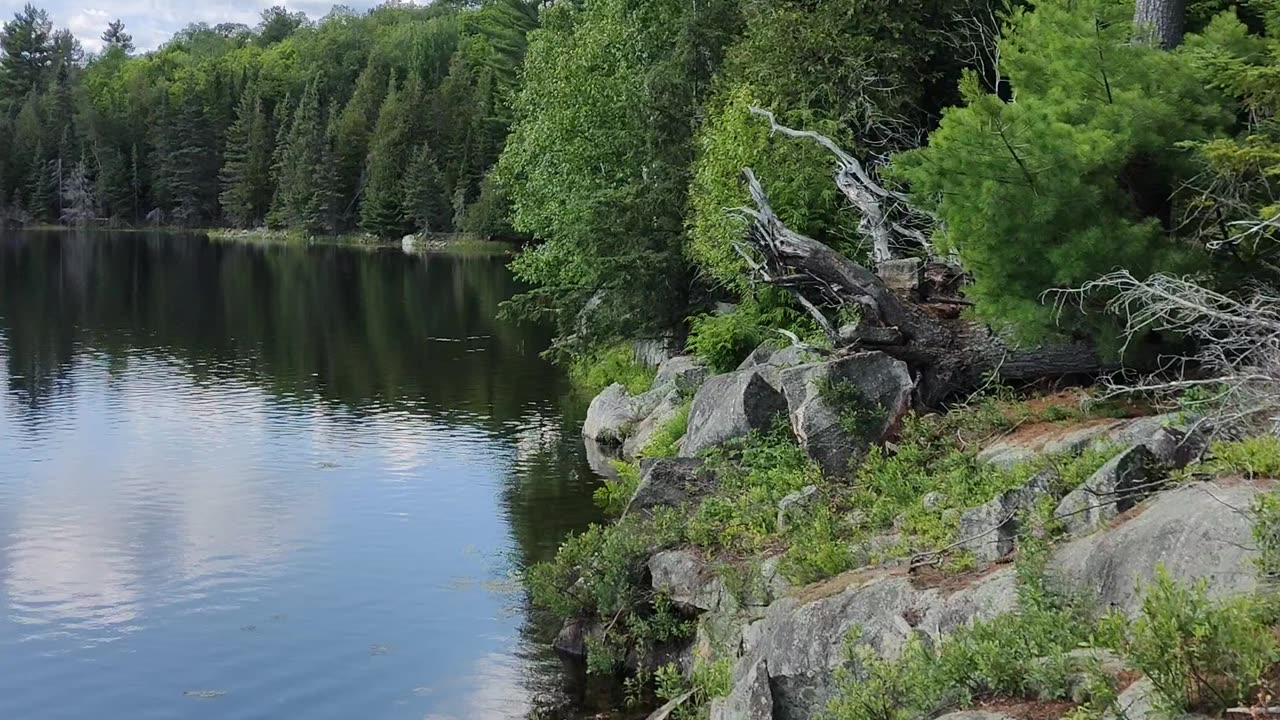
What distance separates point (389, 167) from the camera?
104m

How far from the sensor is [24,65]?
146 meters

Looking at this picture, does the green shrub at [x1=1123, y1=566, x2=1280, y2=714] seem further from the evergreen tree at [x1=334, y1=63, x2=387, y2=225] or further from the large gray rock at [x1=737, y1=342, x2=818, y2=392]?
the evergreen tree at [x1=334, y1=63, x2=387, y2=225]

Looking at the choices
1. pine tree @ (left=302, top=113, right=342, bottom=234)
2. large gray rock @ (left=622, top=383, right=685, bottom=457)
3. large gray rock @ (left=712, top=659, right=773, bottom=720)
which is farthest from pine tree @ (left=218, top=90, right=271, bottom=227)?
large gray rock @ (left=712, top=659, right=773, bottom=720)

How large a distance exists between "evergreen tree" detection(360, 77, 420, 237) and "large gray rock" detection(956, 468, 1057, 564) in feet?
311

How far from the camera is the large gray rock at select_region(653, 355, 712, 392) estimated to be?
26.9m

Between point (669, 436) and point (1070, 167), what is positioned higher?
point (1070, 167)

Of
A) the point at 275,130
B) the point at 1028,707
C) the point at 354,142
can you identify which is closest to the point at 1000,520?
the point at 1028,707

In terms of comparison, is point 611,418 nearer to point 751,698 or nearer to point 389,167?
point 751,698

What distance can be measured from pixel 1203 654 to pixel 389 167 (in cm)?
10108

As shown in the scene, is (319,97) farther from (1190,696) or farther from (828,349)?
(1190,696)

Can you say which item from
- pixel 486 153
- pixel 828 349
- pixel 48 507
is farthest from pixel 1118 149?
pixel 486 153

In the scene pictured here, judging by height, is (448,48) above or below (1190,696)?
above

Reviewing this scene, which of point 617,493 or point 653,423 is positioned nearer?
point 617,493

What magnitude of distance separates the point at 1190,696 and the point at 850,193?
532 inches
